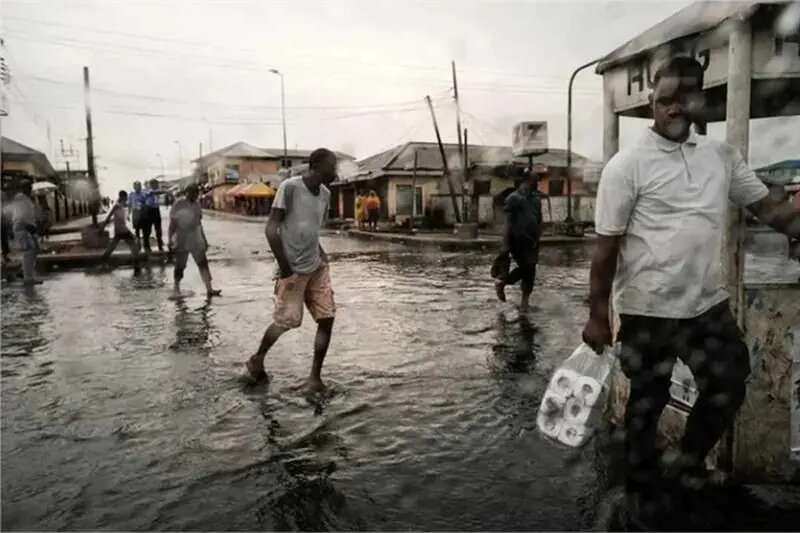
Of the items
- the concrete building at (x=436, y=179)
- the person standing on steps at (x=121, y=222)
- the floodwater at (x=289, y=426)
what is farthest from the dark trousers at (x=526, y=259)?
the concrete building at (x=436, y=179)

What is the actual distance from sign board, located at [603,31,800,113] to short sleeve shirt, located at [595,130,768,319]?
613 mm

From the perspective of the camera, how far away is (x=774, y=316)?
2570 mm

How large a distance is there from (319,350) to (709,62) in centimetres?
280

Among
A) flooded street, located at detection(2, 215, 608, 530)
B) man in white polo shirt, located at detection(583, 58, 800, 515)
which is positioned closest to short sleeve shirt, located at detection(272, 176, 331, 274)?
flooded street, located at detection(2, 215, 608, 530)

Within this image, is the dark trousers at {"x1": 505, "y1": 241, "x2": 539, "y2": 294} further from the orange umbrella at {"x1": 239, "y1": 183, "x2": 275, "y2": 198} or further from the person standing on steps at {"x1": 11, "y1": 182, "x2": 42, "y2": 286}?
the orange umbrella at {"x1": 239, "y1": 183, "x2": 275, "y2": 198}

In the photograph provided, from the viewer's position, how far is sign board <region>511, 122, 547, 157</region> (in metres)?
8.21

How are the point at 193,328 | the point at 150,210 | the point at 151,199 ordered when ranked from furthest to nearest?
the point at 151,199
the point at 150,210
the point at 193,328

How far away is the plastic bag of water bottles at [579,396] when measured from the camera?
8.15ft

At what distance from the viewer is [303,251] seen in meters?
4.16

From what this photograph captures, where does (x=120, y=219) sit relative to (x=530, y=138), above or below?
below

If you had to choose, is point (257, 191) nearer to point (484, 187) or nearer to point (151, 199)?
point (484, 187)

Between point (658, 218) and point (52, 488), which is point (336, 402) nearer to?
point (52, 488)

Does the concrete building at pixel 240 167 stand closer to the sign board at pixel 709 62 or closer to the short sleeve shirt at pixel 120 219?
the short sleeve shirt at pixel 120 219

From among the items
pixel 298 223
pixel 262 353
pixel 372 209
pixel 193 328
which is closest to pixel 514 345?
pixel 262 353
